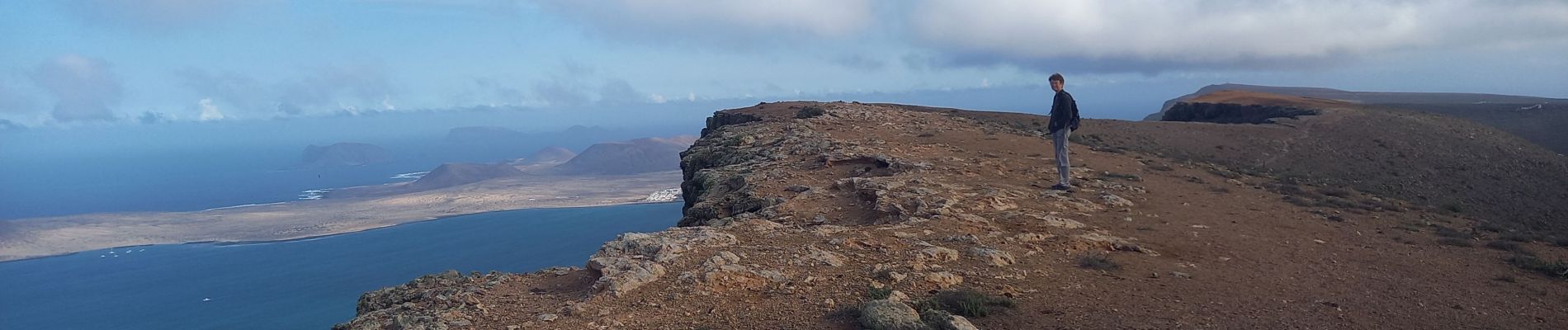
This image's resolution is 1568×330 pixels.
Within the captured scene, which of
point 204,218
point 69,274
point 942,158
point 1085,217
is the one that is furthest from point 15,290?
point 1085,217

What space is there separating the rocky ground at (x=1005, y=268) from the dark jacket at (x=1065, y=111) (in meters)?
1.02

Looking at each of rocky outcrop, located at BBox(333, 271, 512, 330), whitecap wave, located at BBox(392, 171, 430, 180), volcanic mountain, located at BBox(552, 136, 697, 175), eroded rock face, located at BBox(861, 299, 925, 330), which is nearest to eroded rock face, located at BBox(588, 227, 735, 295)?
rocky outcrop, located at BBox(333, 271, 512, 330)

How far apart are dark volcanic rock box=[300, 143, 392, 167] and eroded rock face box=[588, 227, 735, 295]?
192 m

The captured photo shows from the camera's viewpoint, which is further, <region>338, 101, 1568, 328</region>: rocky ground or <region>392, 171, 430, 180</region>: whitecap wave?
<region>392, 171, 430, 180</region>: whitecap wave

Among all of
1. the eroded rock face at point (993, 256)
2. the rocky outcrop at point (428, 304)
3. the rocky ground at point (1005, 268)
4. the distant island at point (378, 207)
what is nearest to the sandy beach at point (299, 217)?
the distant island at point (378, 207)

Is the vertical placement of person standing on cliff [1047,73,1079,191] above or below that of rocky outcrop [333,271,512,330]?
above

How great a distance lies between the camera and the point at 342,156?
183875 mm

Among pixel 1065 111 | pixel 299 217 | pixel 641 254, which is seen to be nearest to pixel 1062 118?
pixel 1065 111

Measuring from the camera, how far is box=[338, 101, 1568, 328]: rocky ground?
19.1 ft

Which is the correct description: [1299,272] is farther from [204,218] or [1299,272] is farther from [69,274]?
[204,218]

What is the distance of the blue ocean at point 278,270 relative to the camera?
40438 mm

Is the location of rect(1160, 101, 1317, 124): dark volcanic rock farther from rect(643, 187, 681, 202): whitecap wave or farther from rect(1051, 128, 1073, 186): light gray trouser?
rect(643, 187, 681, 202): whitecap wave

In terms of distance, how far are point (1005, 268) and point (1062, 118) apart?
4.82m

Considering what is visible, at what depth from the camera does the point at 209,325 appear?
37.3 meters
